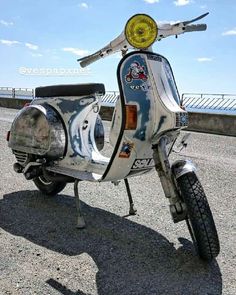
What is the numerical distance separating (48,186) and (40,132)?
75 cm

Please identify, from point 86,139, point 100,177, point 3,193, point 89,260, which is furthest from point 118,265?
point 3,193

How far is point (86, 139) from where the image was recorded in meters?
3.99

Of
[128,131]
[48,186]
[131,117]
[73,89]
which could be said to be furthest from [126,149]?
[48,186]

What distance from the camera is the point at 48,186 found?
4285 mm

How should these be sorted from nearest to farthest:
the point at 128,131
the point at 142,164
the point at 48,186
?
the point at 128,131
the point at 142,164
the point at 48,186

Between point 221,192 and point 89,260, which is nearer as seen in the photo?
point 89,260

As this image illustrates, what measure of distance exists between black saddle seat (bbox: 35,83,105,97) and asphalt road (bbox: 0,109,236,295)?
1.11 meters

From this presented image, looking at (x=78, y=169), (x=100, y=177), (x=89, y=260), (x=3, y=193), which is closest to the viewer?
(x=89, y=260)

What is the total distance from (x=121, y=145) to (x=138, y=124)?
0.71 feet

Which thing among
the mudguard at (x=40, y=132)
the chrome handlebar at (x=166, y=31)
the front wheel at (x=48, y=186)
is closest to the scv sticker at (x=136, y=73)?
the chrome handlebar at (x=166, y=31)

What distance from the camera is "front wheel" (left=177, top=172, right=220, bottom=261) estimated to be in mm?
2617

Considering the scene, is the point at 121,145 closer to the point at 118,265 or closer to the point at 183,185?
the point at 183,185

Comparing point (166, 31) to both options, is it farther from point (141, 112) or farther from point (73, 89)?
point (73, 89)

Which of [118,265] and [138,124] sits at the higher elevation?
[138,124]
